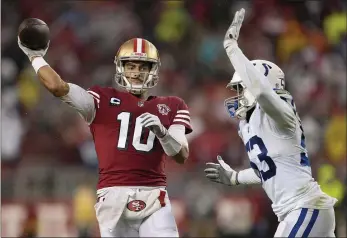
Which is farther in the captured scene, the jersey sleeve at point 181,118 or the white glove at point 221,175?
the white glove at point 221,175

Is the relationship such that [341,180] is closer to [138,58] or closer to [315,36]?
[315,36]

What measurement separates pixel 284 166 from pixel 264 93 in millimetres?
494

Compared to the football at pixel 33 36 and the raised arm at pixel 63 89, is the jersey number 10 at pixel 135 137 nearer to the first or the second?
the raised arm at pixel 63 89

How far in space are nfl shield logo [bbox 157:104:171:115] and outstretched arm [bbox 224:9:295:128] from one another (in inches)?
24.5

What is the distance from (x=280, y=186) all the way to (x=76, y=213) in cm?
511

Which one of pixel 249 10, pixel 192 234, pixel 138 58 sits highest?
pixel 249 10

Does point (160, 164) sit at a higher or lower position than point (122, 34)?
lower

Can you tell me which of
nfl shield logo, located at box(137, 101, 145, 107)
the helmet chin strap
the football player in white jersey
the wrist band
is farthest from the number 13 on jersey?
the wrist band

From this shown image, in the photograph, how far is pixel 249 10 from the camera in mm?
12289

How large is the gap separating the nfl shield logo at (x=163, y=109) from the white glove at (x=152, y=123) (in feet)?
1.33

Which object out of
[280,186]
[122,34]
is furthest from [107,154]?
[122,34]

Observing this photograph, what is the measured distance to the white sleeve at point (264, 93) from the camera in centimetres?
464

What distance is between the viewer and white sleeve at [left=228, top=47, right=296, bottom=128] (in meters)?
4.64

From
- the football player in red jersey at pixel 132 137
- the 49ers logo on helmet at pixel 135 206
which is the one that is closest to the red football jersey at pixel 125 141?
the football player in red jersey at pixel 132 137
